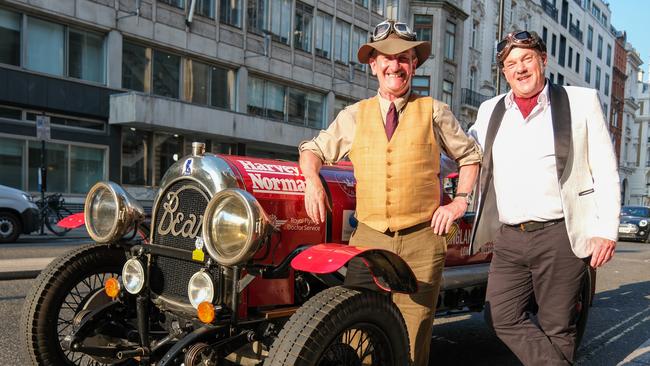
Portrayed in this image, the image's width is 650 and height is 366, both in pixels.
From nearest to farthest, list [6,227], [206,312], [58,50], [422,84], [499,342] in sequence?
[206,312] < [499,342] < [6,227] < [58,50] < [422,84]

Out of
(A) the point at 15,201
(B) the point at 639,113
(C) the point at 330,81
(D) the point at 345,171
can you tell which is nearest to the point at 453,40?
(C) the point at 330,81

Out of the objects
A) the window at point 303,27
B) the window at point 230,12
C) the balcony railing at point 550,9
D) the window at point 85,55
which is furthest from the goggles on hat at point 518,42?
the balcony railing at point 550,9

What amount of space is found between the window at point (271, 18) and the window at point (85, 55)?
708 centimetres

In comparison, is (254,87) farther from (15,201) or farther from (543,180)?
(543,180)

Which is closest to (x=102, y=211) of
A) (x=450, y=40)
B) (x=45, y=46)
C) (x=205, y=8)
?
(x=45, y=46)

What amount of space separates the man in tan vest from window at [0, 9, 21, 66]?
17.5 metres

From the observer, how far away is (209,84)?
2348 centimetres

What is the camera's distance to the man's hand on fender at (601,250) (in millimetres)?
2654

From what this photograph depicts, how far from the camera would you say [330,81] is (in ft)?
94.9

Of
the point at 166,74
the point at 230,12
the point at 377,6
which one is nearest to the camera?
the point at 166,74

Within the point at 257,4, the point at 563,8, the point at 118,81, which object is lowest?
the point at 118,81

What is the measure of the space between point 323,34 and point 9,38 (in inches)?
576

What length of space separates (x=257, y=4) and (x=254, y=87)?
357cm

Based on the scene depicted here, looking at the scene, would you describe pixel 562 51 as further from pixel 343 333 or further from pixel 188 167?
pixel 343 333
